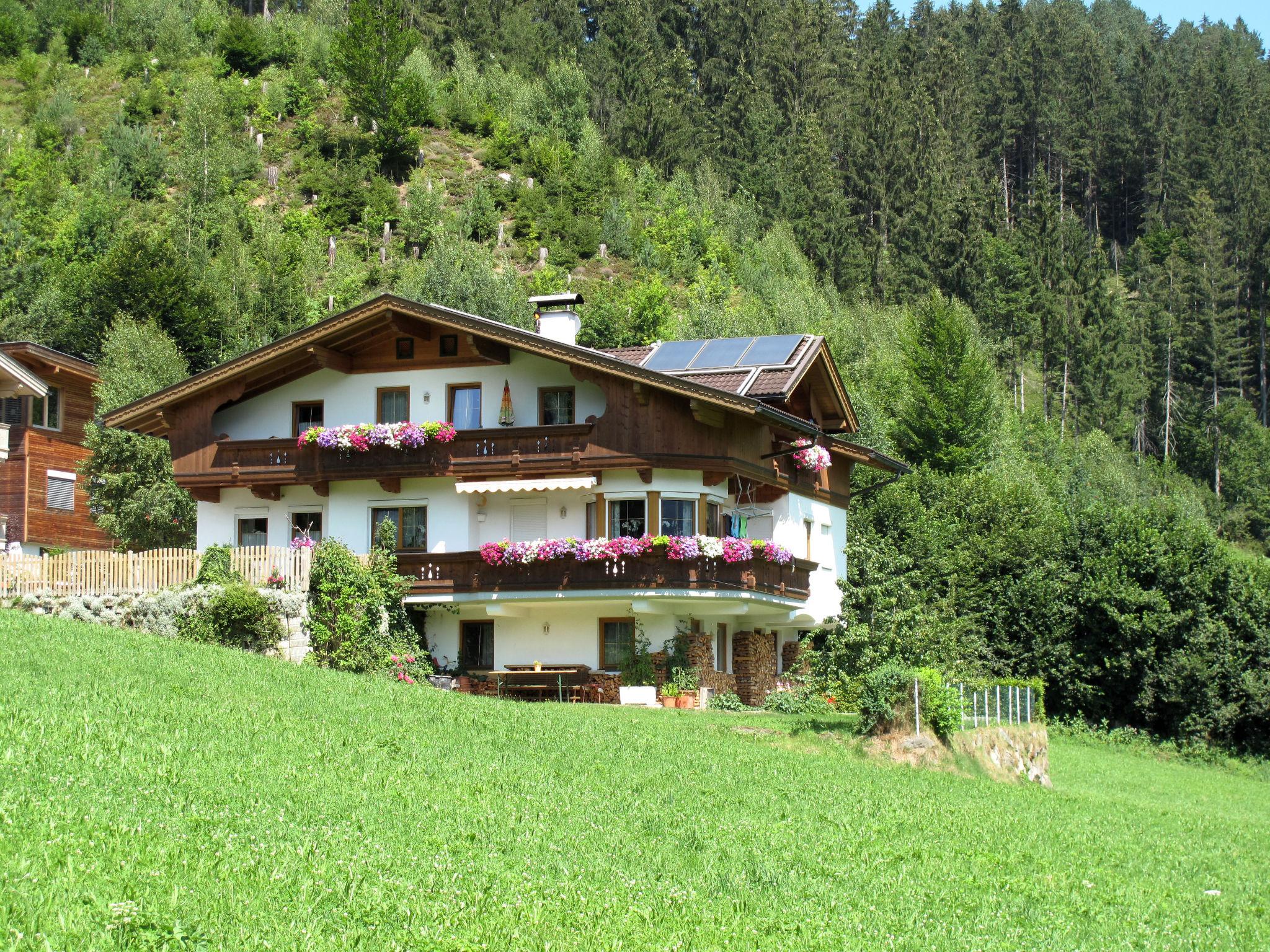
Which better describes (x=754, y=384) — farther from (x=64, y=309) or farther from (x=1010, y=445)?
(x=64, y=309)

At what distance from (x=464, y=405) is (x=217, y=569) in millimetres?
8064

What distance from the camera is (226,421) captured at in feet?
126

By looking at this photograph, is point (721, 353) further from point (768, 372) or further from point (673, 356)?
point (768, 372)

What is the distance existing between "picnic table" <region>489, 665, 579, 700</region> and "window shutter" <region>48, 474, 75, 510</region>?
72.9 feet

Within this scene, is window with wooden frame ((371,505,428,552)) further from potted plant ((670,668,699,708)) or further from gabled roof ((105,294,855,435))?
potted plant ((670,668,699,708))

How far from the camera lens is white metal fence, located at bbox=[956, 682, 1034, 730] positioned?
24.8 meters

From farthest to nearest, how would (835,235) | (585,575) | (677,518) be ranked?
(835,235), (677,518), (585,575)

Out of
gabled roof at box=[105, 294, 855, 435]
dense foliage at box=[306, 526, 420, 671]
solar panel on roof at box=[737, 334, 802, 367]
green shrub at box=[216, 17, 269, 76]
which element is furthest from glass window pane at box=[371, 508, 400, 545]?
green shrub at box=[216, 17, 269, 76]

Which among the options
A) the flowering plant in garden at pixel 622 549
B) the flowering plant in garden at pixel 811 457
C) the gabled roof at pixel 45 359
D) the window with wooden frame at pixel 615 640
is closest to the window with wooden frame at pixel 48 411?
the gabled roof at pixel 45 359

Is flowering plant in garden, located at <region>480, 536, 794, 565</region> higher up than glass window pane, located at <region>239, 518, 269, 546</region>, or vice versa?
glass window pane, located at <region>239, 518, 269, 546</region>

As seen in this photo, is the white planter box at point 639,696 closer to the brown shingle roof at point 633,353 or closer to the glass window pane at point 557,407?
the glass window pane at point 557,407

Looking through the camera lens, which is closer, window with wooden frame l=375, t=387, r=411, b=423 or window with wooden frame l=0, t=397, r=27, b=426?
window with wooden frame l=375, t=387, r=411, b=423

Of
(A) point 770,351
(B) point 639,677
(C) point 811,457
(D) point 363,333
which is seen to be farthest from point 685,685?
(D) point 363,333

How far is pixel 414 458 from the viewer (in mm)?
35250
